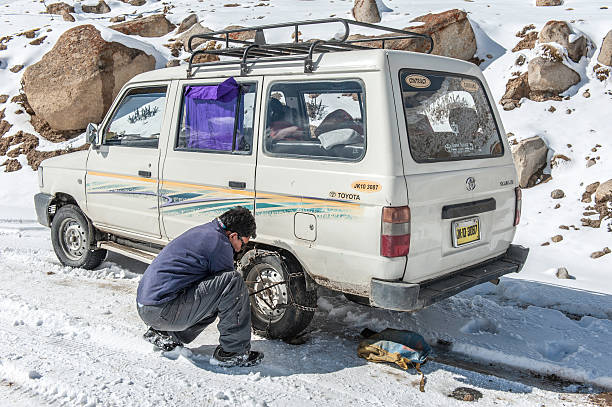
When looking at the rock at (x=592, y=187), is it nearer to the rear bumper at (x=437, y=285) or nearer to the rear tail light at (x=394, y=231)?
the rear bumper at (x=437, y=285)

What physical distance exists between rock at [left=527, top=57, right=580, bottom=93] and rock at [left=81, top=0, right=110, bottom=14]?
1714 cm

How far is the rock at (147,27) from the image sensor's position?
15.0m

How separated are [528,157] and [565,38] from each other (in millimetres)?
3547

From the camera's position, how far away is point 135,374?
3.73m

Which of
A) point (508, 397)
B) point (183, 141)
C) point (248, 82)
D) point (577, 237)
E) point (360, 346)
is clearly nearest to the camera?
point (508, 397)

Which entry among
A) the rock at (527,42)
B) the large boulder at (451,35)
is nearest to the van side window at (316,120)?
the large boulder at (451,35)

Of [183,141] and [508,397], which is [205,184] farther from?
[508,397]

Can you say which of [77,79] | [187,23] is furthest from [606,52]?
[187,23]

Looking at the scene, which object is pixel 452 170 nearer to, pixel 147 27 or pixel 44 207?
pixel 44 207

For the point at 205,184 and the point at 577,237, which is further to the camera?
the point at 577,237

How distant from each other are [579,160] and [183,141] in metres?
6.79

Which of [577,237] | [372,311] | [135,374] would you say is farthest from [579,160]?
[135,374]

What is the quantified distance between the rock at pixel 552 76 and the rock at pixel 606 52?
71cm

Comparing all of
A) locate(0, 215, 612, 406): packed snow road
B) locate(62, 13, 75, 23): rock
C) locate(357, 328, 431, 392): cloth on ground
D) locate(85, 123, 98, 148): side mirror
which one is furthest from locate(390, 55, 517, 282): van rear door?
locate(62, 13, 75, 23): rock
